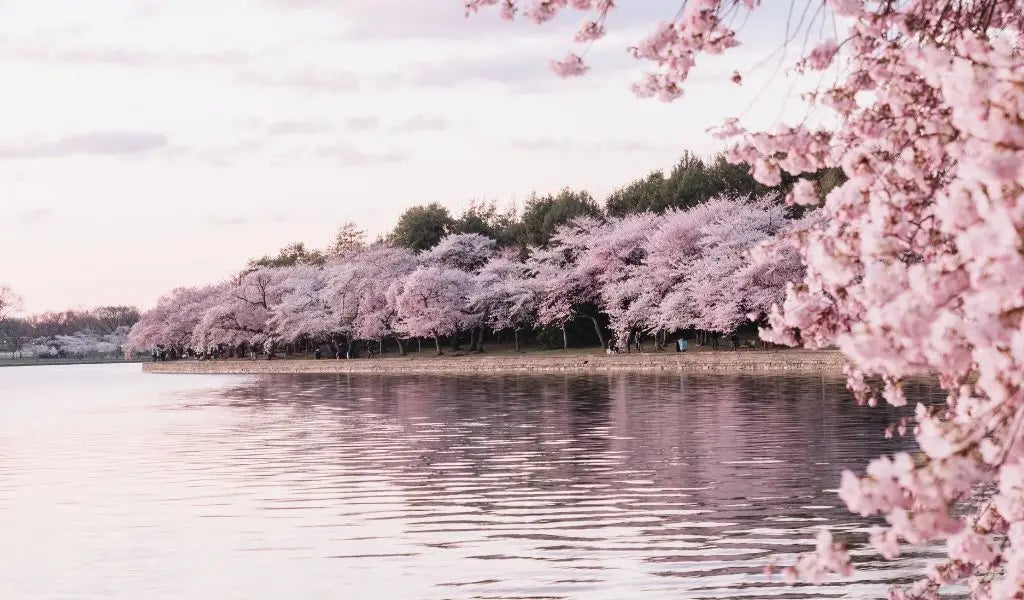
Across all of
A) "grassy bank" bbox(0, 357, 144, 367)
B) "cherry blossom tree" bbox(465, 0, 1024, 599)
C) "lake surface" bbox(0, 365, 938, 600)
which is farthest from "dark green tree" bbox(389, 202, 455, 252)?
"cherry blossom tree" bbox(465, 0, 1024, 599)

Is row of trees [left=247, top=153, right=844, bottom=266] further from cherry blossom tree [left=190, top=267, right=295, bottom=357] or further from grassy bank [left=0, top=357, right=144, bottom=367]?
grassy bank [left=0, top=357, right=144, bottom=367]

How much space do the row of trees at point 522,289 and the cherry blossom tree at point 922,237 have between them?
4216 centimetres

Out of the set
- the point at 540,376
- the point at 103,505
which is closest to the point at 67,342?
the point at 540,376

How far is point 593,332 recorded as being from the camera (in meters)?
80.9

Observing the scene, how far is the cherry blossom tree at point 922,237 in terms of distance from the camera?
3.83 metres

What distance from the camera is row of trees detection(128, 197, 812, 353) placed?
64.1m

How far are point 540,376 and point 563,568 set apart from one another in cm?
4706

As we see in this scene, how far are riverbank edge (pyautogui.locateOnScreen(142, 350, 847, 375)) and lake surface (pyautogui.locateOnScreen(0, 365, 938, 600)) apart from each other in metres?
13.4

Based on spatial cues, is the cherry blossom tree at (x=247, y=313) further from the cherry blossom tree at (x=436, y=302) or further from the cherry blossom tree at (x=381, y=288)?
the cherry blossom tree at (x=436, y=302)

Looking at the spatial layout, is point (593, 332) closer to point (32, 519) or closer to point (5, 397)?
point (5, 397)

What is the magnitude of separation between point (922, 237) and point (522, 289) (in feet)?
236

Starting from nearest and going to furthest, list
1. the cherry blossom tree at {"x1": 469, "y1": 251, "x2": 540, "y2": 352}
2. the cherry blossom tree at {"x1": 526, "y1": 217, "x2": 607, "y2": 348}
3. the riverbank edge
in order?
the riverbank edge < the cherry blossom tree at {"x1": 526, "y1": 217, "x2": 607, "y2": 348} < the cherry blossom tree at {"x1": 469, "y1": 251, "x2": 540, "y2": 352}

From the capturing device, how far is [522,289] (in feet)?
255

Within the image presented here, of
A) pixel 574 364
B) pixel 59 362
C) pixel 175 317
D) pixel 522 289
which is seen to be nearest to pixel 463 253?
pixel 522 289
